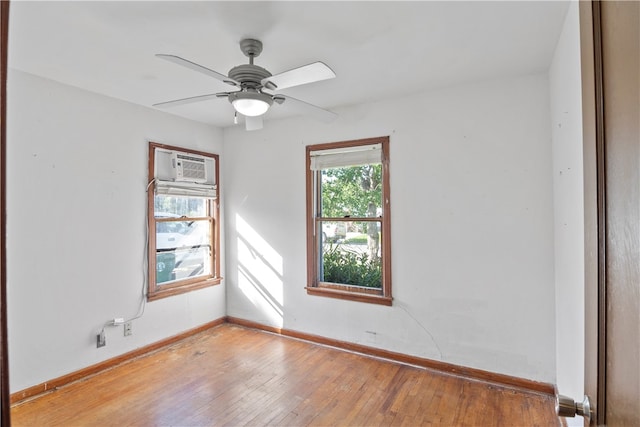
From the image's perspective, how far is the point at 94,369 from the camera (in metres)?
2.94

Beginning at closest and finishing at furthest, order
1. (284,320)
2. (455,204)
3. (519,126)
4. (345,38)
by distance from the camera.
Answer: (345,38), (519,126), (455,204), (284,320)

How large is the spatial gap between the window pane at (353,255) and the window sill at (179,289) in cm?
140

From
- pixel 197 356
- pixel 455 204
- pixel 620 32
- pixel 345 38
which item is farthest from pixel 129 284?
pixel 620 32

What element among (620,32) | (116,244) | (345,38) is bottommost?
(116,244)

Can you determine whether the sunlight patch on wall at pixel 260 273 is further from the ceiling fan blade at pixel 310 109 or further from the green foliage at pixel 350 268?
the ceiling fan blade at pixel 310 109

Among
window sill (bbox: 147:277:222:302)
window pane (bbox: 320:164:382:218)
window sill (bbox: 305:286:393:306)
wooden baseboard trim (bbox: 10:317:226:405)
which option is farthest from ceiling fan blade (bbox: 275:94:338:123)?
wooden baseboard trim (bbox: 10:317:226:405)

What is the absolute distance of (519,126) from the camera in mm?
2676

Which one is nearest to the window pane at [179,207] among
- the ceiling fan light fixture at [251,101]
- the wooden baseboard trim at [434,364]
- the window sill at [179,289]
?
the window sill at [179,289]

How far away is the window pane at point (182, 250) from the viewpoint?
11.8 ft

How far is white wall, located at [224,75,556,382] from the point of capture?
8.64 feet

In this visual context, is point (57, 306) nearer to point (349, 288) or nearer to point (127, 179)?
point (127, 179)

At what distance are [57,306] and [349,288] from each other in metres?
2.58

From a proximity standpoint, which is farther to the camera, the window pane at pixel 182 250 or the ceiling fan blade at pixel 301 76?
the window pane at pixel 182 250

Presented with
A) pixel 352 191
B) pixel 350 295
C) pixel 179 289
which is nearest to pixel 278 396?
pixel 350 295
